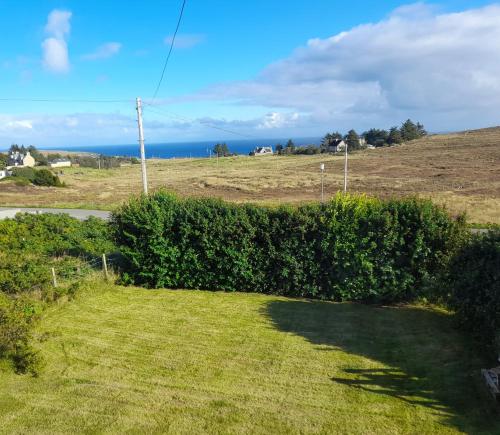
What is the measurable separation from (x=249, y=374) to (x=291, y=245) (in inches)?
206

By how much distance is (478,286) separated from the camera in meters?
8.78

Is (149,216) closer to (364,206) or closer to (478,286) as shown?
(364,206)

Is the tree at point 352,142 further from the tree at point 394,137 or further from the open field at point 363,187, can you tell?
the open field at point 363,187

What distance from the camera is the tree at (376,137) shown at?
396 feet

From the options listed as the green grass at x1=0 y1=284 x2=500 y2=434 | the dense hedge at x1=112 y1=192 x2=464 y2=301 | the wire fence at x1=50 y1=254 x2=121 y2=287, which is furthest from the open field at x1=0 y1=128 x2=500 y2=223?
the wire fence at x1=50 y1=254 x2=121 y2=287

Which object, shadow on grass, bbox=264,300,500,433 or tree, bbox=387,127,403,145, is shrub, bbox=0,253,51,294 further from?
tree, bbox=387,127,403,145

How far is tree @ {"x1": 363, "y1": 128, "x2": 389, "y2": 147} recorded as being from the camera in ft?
396

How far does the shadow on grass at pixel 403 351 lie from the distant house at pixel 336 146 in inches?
4136

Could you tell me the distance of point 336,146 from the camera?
380ft

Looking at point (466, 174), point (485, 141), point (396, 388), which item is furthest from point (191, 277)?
point (485, 141)

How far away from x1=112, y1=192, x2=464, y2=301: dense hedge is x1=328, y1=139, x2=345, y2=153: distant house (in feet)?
339

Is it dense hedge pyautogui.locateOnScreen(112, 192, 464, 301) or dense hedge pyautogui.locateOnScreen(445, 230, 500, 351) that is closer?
dense hedge pyautogui.locateOnScreen(445, 230, 500, 351)

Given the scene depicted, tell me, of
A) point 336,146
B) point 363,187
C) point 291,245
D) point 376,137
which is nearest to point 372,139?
point 376,137

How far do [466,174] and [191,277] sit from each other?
44359 mm
